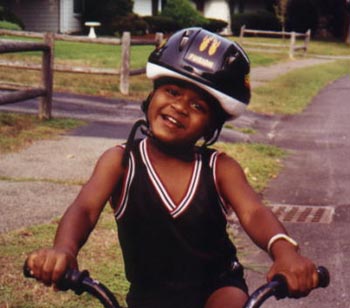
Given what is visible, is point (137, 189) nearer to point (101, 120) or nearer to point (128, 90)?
point (101, 120)

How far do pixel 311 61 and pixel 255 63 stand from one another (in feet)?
15.4

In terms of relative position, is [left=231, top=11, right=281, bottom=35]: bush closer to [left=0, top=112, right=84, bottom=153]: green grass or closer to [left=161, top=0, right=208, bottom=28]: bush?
[left=161, top=0, right=208, bottom=28]: bush

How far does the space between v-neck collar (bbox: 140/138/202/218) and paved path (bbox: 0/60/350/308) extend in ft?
8.31

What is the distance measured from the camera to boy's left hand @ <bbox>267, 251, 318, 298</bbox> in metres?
2.44

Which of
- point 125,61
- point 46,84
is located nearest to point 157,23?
point 125,61

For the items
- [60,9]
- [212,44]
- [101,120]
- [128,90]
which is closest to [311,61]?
[60,9]

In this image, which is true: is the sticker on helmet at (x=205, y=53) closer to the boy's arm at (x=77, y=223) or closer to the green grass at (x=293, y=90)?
the boy's arm at (x=77, y=223)

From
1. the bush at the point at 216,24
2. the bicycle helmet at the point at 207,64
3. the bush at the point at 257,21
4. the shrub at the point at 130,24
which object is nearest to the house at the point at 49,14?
the shrub at the point at 130,24

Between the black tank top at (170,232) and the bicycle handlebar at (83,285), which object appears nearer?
the bicycle handlebar at (83,285)

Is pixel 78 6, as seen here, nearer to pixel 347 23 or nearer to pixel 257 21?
pixel 257 21

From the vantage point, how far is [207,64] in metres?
3.05

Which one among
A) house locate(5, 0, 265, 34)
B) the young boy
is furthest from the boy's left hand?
house locate(5, 0, 265, 34)

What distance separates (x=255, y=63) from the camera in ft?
108

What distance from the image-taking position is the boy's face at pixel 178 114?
3133mm
